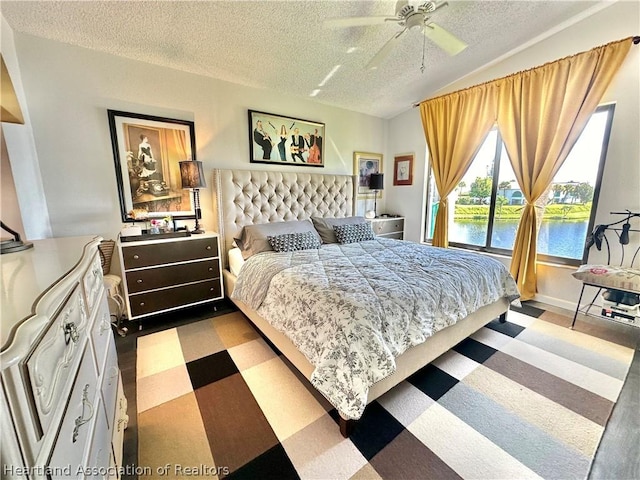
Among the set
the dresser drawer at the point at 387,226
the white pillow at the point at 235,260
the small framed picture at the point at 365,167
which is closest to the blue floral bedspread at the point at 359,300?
the white pillow at the point at 235,260

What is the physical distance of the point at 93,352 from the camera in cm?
100

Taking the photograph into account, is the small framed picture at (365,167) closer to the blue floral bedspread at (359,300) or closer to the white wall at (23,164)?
the blue floral bedspread at (359,300)

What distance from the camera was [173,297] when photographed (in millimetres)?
2650

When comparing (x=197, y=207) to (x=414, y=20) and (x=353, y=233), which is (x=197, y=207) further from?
(x=414, y=20)

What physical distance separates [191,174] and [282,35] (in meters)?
1.56

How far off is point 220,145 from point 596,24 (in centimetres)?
411

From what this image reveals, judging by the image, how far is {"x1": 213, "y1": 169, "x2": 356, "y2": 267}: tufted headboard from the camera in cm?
308

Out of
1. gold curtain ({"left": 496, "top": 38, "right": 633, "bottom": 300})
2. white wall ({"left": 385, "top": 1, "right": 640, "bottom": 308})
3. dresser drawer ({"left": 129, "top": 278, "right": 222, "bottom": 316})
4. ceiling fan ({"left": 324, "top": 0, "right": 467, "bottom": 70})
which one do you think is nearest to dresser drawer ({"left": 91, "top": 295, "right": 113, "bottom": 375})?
dresser drawer ({"left": 129, "top": 278, "right": 222, "bottom": 316})

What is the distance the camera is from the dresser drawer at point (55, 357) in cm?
52

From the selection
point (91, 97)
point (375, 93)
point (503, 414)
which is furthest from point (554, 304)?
point (91, 97)

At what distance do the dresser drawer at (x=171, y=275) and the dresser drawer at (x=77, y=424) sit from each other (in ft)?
5.58

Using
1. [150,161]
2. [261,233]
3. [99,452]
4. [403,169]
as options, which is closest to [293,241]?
[261,233]

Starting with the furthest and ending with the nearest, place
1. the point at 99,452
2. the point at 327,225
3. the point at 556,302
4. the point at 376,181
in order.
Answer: the point at 376,181 → the point at 327,225 → the point at 556,302 → the point at 99,452

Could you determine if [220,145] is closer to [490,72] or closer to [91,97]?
[91,97]
